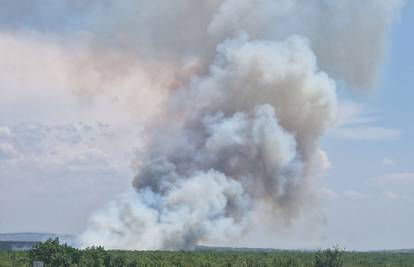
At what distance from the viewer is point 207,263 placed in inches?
4013

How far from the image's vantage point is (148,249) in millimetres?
131750

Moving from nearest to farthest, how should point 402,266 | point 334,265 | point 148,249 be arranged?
point 334,265 → point 148,249 → point 402,266

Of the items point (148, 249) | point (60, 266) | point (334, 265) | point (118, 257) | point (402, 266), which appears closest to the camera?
point (60, 266)

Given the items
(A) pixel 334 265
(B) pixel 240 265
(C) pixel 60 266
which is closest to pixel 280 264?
(B) pixel 240 265

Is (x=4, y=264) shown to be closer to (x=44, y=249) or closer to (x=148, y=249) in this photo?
(x=44, y=249)

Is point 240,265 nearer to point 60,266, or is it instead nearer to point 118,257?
point 118,257

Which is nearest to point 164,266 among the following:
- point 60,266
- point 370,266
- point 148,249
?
point 60,266

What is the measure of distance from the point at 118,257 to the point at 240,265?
19389mm

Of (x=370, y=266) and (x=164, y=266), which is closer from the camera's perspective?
(x=164, y=266)

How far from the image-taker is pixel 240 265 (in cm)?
10188

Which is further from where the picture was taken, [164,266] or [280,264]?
[280,264]

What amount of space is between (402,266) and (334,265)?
2246 inches

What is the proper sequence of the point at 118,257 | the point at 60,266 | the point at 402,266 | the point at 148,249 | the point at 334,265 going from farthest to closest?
the point at 402,266 < the point at 148,249 < the point at 118,257 < the point at 334,265 < the point at 60,266

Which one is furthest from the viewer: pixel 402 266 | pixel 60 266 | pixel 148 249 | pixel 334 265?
pixel 402 266
